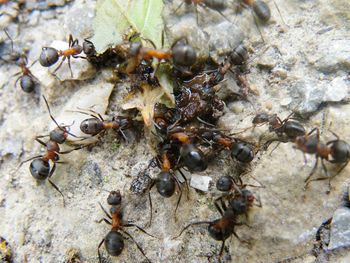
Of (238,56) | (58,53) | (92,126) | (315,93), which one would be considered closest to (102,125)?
(92,126)

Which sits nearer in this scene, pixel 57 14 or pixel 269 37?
pixel 269 37

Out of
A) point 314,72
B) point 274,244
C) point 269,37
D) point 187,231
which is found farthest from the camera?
point 269,37

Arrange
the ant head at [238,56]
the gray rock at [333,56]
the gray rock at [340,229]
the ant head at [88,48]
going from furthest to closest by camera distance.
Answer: the ant head at [88,48], the ant head at [238,56], the gray rock at [333,56], the gray rock at [340,229]

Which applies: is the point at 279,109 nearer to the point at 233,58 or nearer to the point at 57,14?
the point at 233,58

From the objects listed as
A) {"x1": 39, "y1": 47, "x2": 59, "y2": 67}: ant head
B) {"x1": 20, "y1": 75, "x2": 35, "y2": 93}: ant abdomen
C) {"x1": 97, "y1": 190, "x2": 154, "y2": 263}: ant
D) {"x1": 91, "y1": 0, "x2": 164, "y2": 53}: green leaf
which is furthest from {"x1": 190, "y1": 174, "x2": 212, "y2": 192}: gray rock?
{"x1": 20, "y1": 75, "x2": 35, "y2": 93}: ant abdomen

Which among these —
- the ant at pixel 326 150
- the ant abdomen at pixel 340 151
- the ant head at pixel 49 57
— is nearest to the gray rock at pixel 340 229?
the ant at pixel 326 150

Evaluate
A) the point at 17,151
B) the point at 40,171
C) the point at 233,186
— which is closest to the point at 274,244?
the point at 233,186

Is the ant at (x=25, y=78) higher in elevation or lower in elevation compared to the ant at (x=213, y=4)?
lower

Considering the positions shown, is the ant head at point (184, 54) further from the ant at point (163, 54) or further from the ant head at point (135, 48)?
the ant head at point (135, 48)
